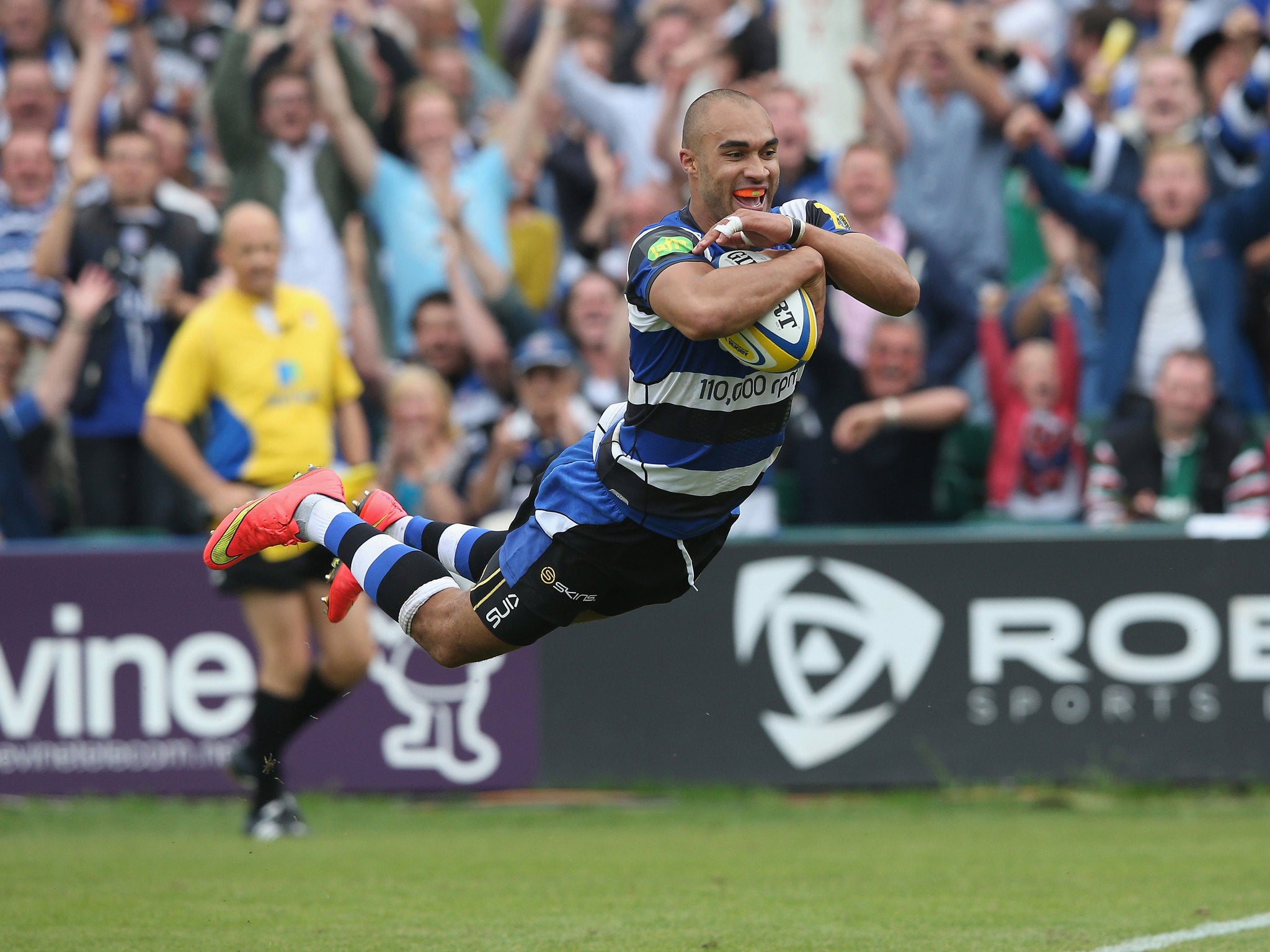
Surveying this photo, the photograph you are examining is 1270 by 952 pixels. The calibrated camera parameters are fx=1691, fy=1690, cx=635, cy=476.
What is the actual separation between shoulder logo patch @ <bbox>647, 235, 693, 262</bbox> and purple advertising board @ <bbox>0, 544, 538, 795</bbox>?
4635mm

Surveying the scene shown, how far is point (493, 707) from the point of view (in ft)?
31.0

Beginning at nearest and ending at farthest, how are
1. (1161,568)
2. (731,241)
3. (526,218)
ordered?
(731,241) < (1161,568) < (526,218)

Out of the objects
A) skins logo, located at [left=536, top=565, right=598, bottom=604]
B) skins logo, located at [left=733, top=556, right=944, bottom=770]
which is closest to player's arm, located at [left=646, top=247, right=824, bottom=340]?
skins logo, located at [left=536, top=565, right=598, bottom=604]

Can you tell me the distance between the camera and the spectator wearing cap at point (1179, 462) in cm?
935

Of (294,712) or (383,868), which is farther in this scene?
(294,712)

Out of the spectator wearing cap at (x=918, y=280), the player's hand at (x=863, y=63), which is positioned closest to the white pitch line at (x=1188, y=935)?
the spectator wearing cap at (x=918, y=280)

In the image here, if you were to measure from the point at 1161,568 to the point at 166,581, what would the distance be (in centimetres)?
549

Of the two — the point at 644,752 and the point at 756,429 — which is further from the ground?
the point at 756,429

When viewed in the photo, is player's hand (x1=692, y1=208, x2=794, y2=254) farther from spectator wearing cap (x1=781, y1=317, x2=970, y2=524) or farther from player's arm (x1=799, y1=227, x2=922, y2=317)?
spectator wearing cap (x1=781, y1=317, x2=970, y2=524)

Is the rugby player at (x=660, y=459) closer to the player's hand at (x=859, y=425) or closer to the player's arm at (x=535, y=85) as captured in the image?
the player's hand at (x=859, y=425)

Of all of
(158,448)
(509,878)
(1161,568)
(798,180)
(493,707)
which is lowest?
(509,878)

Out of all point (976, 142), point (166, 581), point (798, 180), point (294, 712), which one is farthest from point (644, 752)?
point (976, 142)

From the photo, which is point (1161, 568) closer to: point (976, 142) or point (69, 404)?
point (976, 142)

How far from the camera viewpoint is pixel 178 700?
9438 millimetres
